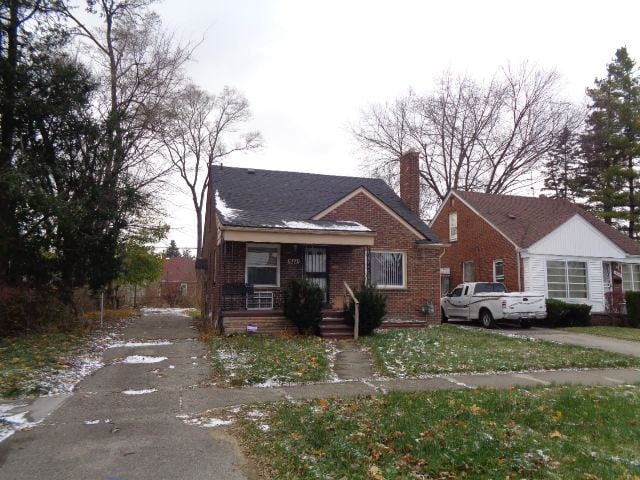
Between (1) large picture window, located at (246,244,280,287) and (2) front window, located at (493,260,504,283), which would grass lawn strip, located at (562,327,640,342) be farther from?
(1) large picture window, located at (246,244,280,287)

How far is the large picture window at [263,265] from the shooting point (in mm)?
15469

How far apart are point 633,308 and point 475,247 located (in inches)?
280

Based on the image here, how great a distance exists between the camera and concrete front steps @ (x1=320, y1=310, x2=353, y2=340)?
14000 mm

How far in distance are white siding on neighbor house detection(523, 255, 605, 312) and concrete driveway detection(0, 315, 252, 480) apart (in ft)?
54.6

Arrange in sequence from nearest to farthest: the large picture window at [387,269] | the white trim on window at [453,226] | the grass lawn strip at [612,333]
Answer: the grass lawn strip at [612,333], the large picture window at [387,269], the white trim on window at [453,226]

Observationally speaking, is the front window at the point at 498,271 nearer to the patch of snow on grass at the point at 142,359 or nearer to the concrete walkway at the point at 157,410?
the concrete walkway at the point at 157,410

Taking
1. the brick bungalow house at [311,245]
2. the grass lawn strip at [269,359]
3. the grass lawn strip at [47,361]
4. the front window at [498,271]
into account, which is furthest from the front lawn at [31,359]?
the front window at [498,271]

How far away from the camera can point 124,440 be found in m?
5.56

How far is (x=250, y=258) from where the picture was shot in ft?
50.8

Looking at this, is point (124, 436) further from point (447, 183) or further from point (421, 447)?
point (447, 183)

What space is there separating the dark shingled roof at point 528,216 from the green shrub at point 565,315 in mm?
3341

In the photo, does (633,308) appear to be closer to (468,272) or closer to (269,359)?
(468,272)

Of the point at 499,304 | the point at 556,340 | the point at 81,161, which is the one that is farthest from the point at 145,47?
the point at 556,340

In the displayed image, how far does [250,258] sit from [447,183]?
23790mm
